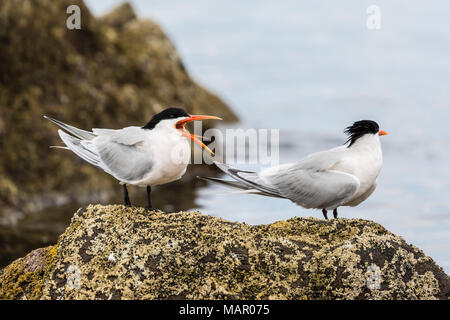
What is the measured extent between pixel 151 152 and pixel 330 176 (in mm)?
1647

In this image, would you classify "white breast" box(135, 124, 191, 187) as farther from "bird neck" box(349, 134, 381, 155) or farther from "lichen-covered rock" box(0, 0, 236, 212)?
"lichen-covered rock" box(0, 0, 236, 212)

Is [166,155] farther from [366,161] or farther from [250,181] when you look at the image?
[366,161]

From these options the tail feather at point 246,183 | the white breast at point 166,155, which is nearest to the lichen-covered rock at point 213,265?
the white breast at point 166,155

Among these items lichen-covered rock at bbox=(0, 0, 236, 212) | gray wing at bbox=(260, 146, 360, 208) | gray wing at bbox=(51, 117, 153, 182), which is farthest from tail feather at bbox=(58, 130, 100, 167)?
lichen-covered rock at bbox=(0, 0, 236, 212)

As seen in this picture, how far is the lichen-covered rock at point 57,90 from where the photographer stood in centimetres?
963

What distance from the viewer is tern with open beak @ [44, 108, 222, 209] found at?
5629mm

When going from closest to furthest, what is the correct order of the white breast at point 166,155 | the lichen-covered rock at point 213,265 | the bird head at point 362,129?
the lichen-covered rock at point 213,265
the white breast at point 166,155
the bird head at point 362,129

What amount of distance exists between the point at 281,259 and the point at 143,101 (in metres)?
7.12

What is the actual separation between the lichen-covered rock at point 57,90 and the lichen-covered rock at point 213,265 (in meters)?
4.70

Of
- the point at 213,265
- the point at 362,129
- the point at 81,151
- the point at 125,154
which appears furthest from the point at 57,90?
the point at 213,265

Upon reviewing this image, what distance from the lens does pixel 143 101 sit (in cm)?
1148

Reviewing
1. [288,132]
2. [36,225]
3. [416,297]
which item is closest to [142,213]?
[416,297]

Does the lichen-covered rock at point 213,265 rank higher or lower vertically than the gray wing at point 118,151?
lower

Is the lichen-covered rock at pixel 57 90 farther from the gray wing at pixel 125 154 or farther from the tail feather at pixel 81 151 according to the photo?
the gray wing at pixel 125 154
